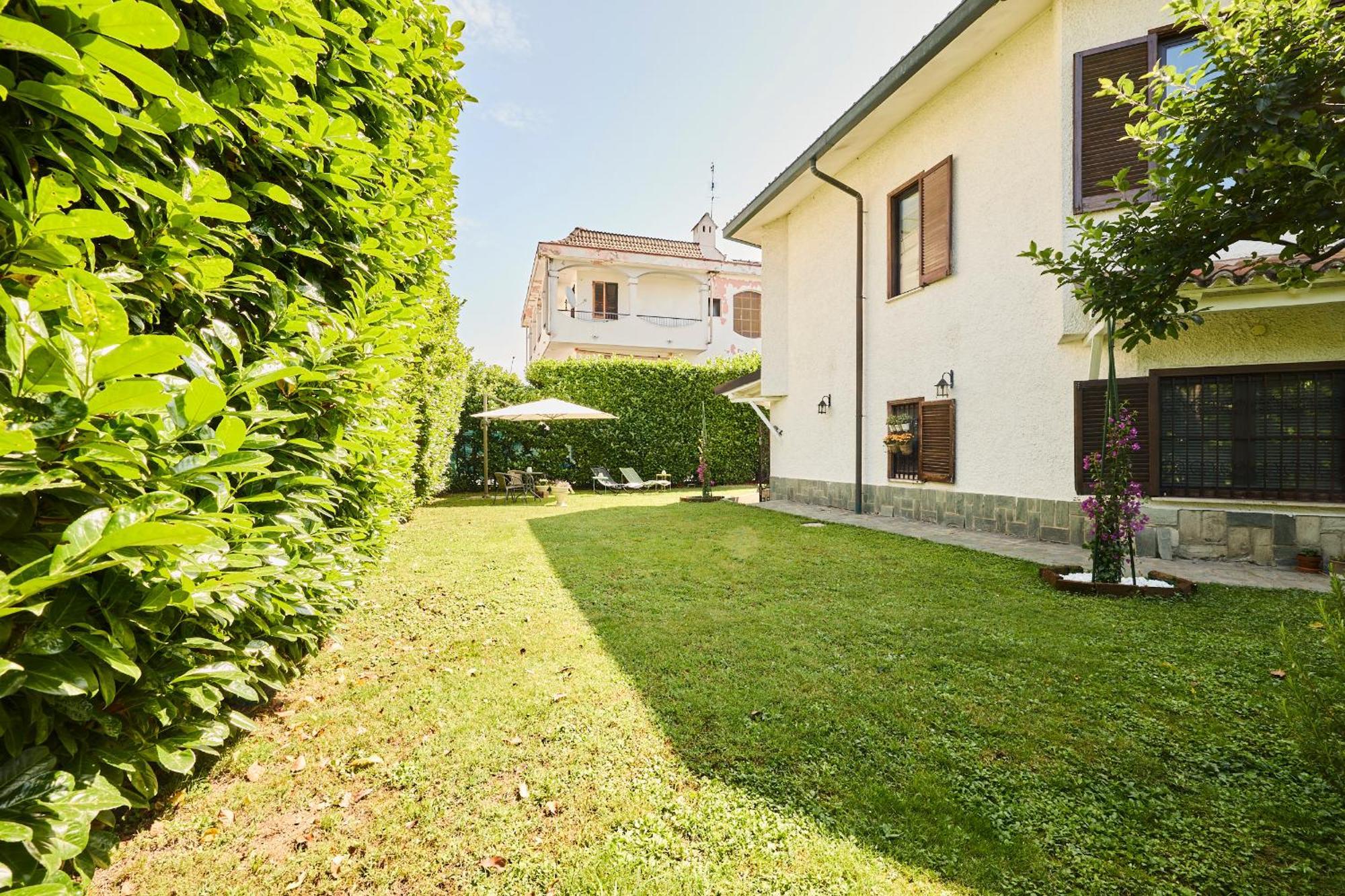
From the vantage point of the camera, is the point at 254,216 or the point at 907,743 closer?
the point at 254,216

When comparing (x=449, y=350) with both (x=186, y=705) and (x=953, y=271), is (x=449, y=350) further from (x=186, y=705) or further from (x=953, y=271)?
(x=186, y=705)

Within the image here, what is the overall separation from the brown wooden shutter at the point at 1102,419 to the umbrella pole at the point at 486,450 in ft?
39.7

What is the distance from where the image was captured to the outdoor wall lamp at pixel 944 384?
8.55m

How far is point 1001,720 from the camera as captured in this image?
283 cm

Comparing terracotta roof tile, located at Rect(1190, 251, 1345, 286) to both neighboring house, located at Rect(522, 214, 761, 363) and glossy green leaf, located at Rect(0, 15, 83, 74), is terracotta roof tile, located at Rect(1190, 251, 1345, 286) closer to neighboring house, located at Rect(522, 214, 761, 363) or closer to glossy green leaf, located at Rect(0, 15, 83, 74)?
glossy green leaf, located at Rect(0, 15, 83, 74)

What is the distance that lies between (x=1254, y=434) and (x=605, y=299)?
21192mm

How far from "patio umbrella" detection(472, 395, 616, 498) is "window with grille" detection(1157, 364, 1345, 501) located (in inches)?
Answer: 425

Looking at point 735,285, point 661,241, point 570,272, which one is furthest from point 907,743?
point 661,241

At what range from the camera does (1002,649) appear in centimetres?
373

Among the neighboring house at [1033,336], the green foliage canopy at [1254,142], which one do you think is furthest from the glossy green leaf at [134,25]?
the neighboring house at [1033,336]

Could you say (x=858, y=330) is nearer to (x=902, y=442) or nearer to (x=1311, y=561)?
(x=902, y=442)

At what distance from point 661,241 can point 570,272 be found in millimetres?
5756

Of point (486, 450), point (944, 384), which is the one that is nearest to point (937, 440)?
point (944, 384)

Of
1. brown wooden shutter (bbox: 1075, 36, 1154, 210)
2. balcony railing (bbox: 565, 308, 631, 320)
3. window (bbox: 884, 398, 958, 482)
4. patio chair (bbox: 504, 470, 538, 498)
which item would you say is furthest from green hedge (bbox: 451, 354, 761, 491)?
brown wooden shutter (bbox: 1075, 36, 1154, 210)
